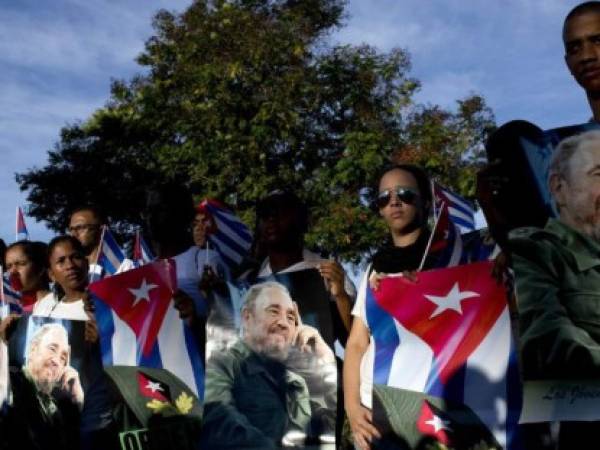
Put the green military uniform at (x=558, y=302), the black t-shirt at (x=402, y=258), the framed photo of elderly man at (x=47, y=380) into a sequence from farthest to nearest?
the framed photo of elderly man at (x=47, y=380) < the black t-shirt at (x=402, y=258) < the green military uniform at (x=558, y=302)

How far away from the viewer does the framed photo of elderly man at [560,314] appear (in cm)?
225

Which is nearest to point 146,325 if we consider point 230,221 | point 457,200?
point 230,221

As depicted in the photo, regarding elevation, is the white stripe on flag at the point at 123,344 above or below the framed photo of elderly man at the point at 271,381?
above

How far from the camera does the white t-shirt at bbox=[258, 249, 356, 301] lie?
→ 4.54 meters

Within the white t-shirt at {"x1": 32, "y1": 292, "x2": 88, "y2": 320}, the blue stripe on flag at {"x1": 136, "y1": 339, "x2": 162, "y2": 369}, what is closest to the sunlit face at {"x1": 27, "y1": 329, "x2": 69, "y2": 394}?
the white t-shirt at {"x1": 32, "y1": 292, "x2": 88, "y2": 320}

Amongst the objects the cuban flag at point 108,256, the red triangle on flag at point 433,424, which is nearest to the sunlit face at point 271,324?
the red triangle on flag at point 433,424

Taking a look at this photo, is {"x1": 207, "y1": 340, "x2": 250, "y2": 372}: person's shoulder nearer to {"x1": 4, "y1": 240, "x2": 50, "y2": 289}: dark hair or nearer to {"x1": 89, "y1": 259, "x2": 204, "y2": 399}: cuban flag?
{"x1": 89, "y1": 259, "x2": 204, "y2": 399}: cuban flag

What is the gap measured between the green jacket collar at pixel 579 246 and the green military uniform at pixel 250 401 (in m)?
2.17

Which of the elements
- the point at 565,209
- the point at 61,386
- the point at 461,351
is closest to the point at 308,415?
the point at 461,351

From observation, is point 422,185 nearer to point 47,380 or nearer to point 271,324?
point 271,324

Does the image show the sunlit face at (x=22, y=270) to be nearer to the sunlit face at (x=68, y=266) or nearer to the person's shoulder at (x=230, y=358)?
the sunlit face at (x=68, y=266)

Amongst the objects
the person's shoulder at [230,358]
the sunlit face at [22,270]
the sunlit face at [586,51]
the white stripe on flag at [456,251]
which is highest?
the sunlit face at [22,270]

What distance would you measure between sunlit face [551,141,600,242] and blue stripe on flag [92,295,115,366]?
3.18 m

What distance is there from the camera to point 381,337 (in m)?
3.98
